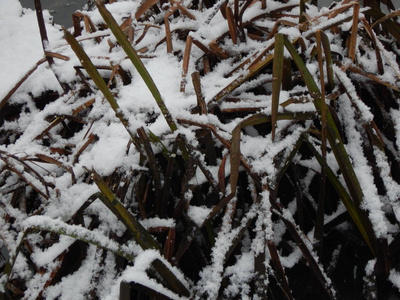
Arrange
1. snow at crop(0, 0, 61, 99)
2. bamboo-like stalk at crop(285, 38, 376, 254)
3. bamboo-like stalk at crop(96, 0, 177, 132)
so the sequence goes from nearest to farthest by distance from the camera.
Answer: bamboo-like stalk at crop(96, 0, 177, 132) < bamboo-like stalk at crop(285, 38, 376, 254) < snow at crop(0, 0, 61, 99)

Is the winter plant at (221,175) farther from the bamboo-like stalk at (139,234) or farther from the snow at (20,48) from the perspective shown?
the snow at (20,48)

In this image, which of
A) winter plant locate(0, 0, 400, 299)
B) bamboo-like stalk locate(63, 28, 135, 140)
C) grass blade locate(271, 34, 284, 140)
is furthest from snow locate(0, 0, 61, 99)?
grass blade locate(271, 34, 284, 140)

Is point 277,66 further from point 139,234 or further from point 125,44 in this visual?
point 139,234

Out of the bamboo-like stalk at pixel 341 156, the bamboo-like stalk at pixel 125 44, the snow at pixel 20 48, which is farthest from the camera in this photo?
the snow at pixel 20 48

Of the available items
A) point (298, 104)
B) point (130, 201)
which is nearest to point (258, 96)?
point (298, 104)

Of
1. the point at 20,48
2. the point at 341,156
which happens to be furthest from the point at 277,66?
the point at 20,48

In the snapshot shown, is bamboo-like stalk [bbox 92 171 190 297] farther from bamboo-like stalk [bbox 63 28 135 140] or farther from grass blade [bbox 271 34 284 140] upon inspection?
grass blade [bbox 271 34 284 140]

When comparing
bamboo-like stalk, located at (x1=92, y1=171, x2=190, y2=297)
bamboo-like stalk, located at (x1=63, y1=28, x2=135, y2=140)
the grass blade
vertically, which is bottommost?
bamboo-like stalk, located at (x1=92, y1=171, x2=190, y2=297)

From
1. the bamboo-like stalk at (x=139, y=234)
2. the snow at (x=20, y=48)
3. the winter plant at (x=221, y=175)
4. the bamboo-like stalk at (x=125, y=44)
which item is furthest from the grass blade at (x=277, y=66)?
the snow at (x=20, y=48)
